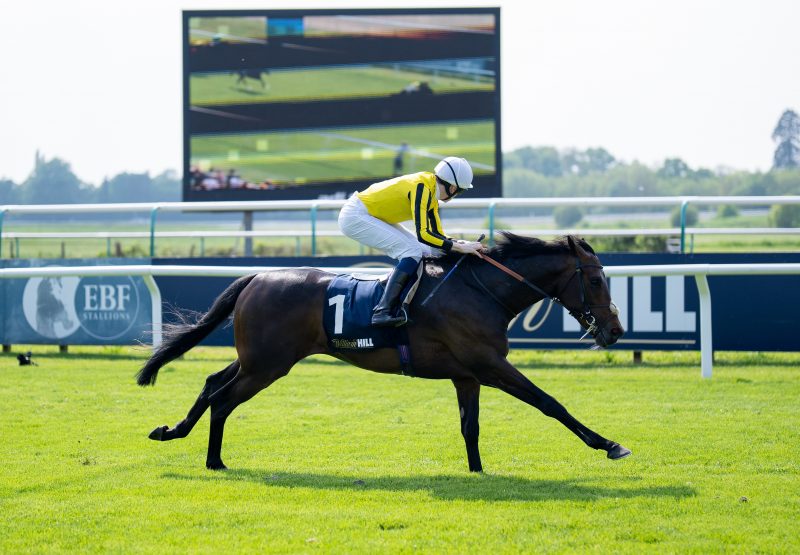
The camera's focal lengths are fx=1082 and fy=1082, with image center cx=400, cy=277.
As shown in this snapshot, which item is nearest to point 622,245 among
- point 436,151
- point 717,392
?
point 436,151

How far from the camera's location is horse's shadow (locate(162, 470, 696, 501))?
6.17 meters

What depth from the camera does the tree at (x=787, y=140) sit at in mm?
37781

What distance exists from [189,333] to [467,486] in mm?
2569

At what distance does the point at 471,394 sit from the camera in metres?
7.39

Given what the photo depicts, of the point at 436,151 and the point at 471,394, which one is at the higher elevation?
the point at 436,151

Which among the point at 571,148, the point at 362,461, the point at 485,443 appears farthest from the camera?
the point at 571,148

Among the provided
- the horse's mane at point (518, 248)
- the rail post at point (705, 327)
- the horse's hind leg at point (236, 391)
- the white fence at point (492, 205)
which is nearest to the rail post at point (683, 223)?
the white fence at point (492, 205)

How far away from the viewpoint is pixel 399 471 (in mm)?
6973

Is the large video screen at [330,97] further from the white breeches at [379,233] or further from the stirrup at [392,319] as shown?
the stirrup at [392,319]

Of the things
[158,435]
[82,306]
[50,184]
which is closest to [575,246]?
[158,435]

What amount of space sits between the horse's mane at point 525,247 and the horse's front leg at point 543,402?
0.79 metres

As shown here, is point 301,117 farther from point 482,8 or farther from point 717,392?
point 717,392

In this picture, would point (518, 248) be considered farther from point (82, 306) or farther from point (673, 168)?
point (673, 168)

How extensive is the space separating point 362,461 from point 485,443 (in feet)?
3.55
